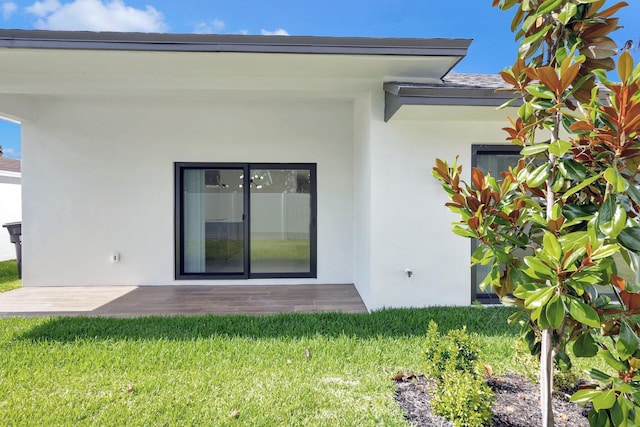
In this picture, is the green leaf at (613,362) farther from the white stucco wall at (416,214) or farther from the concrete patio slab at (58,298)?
the concrete patio slab at (58,298)

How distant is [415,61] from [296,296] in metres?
4.07

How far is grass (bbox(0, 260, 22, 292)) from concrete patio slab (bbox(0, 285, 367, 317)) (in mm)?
390

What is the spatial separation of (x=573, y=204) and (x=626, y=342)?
0.73 m

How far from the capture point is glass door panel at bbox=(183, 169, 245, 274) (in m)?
7.05

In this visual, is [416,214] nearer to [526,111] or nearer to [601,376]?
[526,111]

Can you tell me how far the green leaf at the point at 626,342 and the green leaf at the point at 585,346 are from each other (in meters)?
0.18

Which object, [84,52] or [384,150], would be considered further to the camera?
[384,150]

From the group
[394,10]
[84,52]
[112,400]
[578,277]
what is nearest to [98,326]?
[112,400]

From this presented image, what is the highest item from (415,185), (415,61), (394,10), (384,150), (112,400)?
(394,10)

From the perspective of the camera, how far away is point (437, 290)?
5203 millimetres

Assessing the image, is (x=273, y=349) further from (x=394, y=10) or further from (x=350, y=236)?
(x=394, y=10)

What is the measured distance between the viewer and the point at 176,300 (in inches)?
228

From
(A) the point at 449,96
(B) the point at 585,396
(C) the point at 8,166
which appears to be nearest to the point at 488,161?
(A) the point at 449,96

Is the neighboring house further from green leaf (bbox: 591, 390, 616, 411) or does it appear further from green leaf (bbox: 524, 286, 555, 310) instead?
green leaf (bbox: 591, 390, 616, 411)
